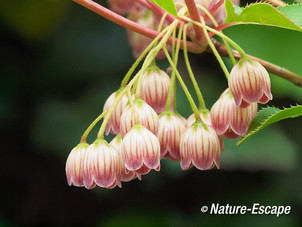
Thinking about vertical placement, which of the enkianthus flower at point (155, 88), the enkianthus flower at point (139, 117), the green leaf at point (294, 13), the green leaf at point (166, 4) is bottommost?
the enkianthus flower at point (139, 117)

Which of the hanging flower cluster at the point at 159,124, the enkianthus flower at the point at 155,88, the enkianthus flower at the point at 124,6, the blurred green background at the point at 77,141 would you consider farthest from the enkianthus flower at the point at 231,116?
the blurred green background at the point at 77,141

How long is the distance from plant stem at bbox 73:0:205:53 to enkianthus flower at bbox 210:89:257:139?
0.14 meters

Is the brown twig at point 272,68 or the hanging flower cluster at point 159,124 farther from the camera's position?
the brown twig at point 272,68

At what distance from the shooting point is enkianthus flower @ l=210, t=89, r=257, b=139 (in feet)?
3.16

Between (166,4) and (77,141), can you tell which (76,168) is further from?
(77,141)

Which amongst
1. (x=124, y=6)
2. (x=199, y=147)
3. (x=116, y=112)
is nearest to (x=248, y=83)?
(x=199, y=147)

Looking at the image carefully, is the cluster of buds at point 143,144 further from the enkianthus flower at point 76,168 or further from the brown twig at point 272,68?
the brown twig at point 272,68

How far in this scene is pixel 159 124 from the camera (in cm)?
101

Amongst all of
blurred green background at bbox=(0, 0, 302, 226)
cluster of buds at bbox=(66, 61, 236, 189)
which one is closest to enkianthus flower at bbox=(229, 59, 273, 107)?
cluster of buds at bbox=(66, 61, 236, 189)

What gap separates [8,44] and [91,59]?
36cm

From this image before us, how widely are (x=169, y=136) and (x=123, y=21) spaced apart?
0.23 metres

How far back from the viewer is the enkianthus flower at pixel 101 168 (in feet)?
3.03

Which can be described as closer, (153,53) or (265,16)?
(265,16)

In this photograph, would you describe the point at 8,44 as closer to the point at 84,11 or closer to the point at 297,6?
the point at 84,11
